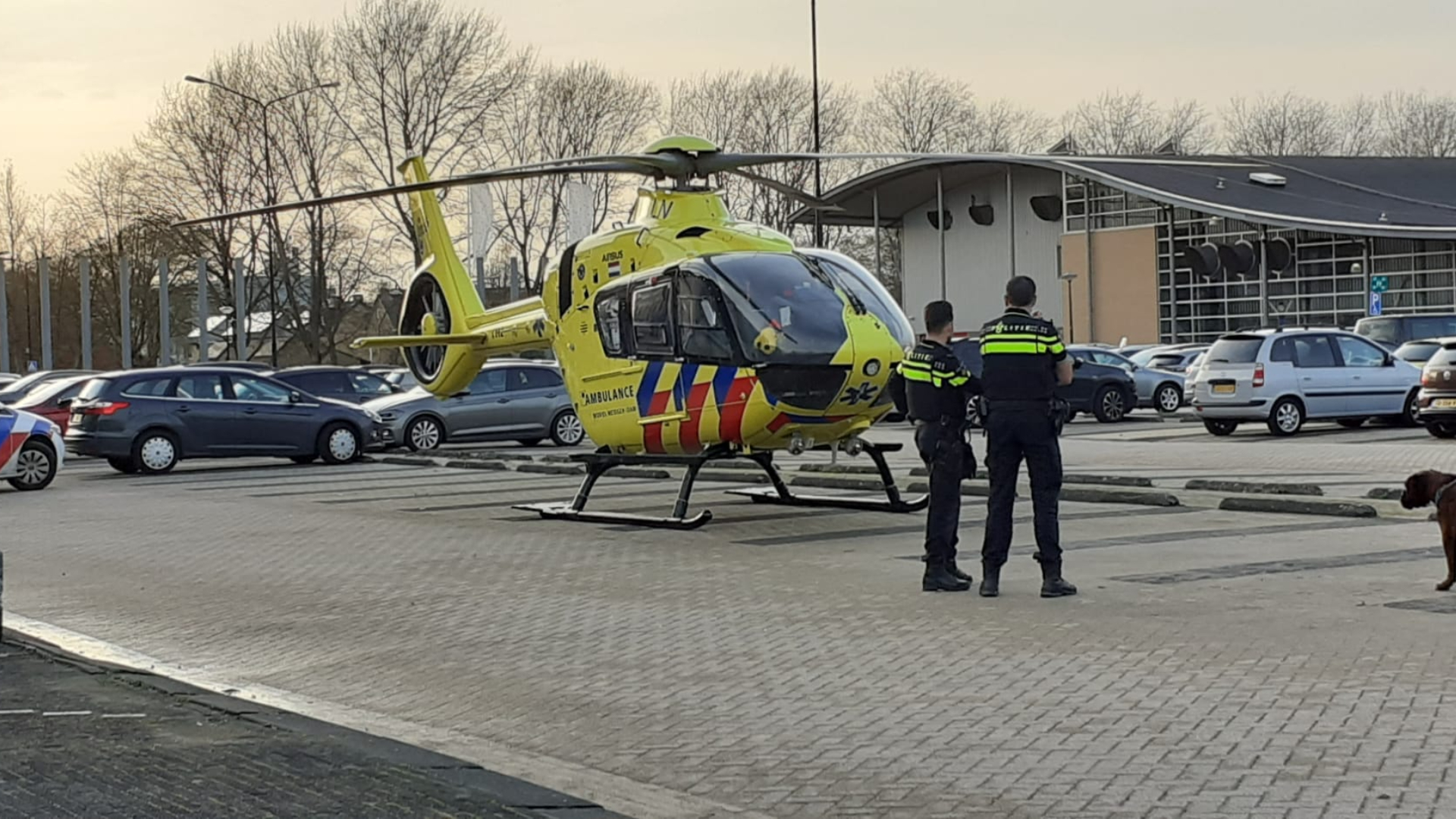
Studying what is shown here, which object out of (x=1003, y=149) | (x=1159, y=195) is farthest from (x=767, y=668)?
(x=1003, y=149)

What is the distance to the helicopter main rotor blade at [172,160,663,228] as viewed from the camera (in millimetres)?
16023

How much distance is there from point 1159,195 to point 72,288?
47.4 meters

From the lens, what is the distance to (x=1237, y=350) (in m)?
27.2

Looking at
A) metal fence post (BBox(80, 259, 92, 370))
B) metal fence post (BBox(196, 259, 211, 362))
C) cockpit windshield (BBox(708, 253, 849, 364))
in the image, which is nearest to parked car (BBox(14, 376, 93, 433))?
cockpit windshield (BBox(708, 253, 849, 364))

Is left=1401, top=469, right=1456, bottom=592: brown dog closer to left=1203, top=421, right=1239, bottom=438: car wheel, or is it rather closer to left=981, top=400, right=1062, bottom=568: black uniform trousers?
left=981, top=400, right=1062, bottom=568: black uniform trousers

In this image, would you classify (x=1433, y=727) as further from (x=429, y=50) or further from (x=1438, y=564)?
(x=429, y=50)

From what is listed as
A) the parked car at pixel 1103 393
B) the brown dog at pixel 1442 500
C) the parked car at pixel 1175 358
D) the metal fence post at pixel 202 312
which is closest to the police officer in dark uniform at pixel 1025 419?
the brown dog at pixel 1442 500

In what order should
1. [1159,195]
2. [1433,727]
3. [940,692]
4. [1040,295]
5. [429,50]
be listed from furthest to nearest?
1. [1040,295]
2. [429,50]
3. [1159,195]
4. [940,692]
5. [1433,727]

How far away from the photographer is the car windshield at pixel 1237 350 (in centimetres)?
2697

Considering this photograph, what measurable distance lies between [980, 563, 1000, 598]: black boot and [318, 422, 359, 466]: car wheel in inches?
719

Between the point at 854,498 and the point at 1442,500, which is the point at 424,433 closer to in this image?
the point at 854,498

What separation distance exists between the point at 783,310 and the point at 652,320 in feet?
4.83

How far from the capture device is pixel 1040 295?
225 feet

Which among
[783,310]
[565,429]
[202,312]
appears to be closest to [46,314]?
[202,312]
